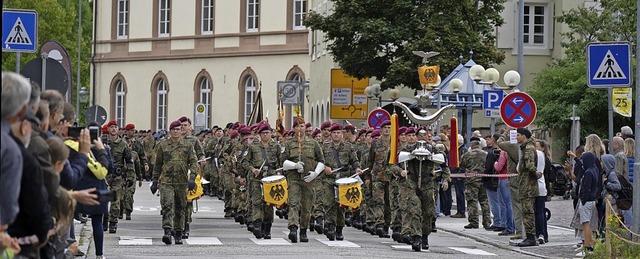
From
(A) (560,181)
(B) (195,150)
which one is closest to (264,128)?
(B) (195,150)

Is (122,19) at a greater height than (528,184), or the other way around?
(122,19)

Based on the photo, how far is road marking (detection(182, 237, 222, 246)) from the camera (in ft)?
71.4

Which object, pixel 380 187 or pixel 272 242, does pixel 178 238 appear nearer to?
pixel 272 242

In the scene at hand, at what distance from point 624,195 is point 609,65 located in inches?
85.8

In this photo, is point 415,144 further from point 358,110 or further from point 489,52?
point 489,52

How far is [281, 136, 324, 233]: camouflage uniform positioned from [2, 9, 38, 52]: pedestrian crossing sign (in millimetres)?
5550

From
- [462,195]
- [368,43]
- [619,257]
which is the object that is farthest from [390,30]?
[619,257]

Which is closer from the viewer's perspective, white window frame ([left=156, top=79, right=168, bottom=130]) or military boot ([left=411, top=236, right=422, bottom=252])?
→ military boot ([left=411, top=236, right=422, bottom=252])

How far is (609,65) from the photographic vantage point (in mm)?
19062

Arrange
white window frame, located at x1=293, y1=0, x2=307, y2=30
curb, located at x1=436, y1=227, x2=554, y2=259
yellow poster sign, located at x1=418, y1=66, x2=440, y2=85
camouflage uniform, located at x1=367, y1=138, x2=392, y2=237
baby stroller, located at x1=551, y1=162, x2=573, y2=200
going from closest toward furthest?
curb, located at x1=436, y1=227, x2=554, y2=259
camouflage uniform, located at x1=367, y1=138, x2=392, y2=237
baby stroller, located at x1=551, y1=162, x2=573, y2=200
yellow poster sign, located at x1=418, y1=66, x2=440, y2=85
white window frame, located at x1=293, y1=0, x2=307, y2=30

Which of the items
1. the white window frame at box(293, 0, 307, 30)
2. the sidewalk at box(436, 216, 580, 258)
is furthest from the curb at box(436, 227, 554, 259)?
the white window frame at box(293, 0, 307, 30)

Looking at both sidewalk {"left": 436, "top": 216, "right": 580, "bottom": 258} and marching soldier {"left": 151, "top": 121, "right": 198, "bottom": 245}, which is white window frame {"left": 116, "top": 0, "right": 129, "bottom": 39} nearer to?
sidewalk {"left": 436, "top": 216, "right": 580, "bottom": 258}

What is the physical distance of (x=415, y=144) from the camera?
22.0 m

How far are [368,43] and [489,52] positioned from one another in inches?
134
